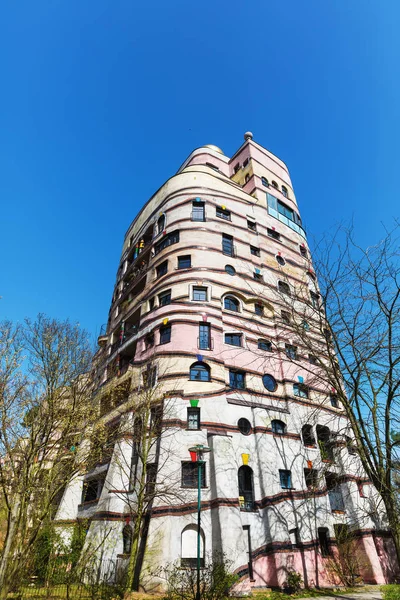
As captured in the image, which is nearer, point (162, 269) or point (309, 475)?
point (309, 475)

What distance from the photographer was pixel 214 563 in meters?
12.1

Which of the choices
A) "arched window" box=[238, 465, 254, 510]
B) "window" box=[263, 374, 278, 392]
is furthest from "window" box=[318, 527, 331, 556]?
"window" box=[263, 374, 278, 392]

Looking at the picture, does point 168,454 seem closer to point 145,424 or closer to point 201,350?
point 145,424

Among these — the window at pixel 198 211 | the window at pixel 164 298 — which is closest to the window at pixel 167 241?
the window at pixel 198 211

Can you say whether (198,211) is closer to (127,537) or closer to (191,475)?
(191,475)

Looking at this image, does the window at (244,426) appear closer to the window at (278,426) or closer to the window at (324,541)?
the window at (278,426)

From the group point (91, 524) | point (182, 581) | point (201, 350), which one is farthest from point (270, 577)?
point (201, 350)

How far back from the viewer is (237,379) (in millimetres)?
19219

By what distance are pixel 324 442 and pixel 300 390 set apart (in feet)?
9.76

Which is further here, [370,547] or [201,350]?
[201,350]

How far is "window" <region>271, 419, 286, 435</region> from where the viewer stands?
18297mm

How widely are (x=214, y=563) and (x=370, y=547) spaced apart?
9.45 metres

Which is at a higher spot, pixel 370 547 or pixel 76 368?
pixel 76 368

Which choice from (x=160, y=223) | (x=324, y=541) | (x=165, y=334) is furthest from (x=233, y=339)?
(x=160, y=223)
